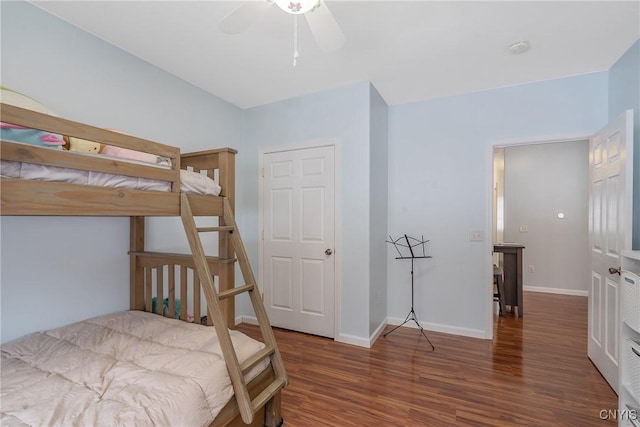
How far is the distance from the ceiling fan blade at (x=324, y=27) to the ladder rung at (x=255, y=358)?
1.81m

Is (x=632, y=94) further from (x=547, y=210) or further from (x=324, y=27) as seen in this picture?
(x=547, y=210)

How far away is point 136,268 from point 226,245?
918mm

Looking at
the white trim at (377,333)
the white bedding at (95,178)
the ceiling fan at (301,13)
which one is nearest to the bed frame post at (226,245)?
the white bedding at (95,178)

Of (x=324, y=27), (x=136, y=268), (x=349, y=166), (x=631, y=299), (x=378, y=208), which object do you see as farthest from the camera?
(x=378, y=208)

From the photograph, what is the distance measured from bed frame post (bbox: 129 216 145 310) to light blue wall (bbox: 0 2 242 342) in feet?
0.16

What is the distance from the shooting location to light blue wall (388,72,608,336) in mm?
2846

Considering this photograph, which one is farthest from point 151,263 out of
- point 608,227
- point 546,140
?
point 546,140

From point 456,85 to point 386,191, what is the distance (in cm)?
131

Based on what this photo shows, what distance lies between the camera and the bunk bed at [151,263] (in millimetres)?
1161

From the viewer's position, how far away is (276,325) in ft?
11.2

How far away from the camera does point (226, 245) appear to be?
206 centimetres

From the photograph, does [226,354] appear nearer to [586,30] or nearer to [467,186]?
[467,186]

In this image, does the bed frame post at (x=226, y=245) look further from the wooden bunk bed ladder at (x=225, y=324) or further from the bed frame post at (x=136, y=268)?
the bed frame post at (x=136, y=268)

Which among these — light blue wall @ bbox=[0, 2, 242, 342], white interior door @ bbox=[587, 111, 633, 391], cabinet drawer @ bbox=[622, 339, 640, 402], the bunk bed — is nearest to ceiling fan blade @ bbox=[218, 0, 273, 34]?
the bunk bed
